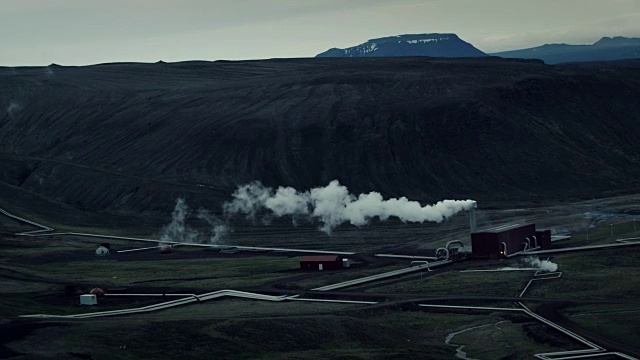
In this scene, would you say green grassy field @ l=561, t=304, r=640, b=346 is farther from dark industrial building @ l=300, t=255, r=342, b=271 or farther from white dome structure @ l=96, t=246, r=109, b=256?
white dome structure @ l=96, t=246, r=109, b=256

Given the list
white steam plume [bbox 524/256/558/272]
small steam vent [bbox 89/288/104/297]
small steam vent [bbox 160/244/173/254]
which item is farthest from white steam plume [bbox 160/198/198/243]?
white steam plume [bbox 524/256/558/272]

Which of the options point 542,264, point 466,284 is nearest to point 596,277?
point 542,264

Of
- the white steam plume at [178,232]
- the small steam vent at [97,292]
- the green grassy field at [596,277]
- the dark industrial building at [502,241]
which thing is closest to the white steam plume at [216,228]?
the white steam plume at [178,232]

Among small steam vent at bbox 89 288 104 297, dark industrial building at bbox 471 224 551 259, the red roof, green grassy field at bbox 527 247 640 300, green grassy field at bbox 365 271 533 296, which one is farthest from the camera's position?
the red roof

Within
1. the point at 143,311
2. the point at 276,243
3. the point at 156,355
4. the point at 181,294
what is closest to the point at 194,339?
the point at 156,355

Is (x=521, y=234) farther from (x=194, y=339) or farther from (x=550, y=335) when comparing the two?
(x=194, y=339)

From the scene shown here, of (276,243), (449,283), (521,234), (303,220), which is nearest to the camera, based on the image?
(449,283)
